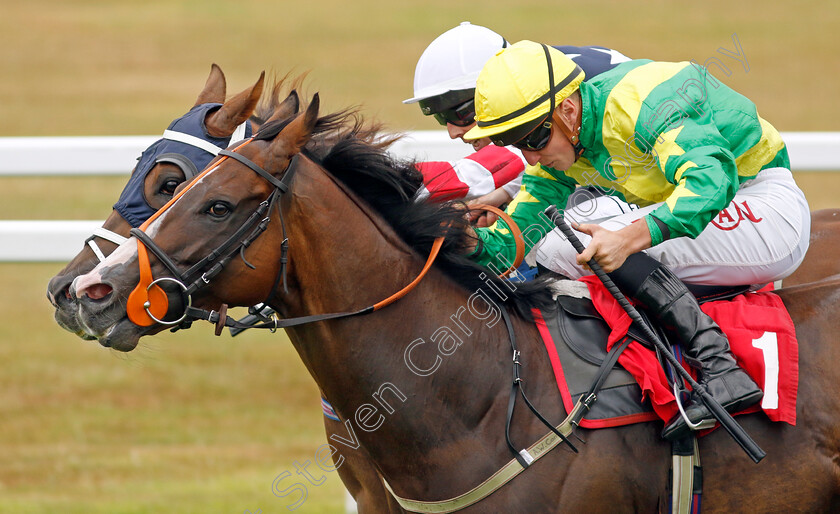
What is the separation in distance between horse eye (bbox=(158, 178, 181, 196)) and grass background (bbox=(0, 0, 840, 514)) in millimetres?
584

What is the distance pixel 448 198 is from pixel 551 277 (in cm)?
42

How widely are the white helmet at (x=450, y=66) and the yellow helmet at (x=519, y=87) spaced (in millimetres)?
895

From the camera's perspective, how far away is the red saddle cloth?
288 centimetres

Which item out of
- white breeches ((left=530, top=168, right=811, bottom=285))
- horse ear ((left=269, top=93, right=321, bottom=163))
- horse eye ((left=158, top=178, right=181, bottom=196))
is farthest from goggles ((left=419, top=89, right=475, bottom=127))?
horse ear ((left=269, top=93, right=321, bottom=163))

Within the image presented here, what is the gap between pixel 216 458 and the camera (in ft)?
19.3

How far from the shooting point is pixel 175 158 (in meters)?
3.28

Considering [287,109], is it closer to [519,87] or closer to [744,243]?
[519,87]

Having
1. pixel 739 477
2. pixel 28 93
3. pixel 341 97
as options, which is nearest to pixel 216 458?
pixel 739 477

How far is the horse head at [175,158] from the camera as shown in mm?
2947

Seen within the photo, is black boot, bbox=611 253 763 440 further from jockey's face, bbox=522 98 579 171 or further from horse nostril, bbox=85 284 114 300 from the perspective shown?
horse nostril, bbox=85 284 114 300

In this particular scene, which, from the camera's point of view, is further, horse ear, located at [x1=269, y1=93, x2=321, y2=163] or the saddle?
Answer: the saddle

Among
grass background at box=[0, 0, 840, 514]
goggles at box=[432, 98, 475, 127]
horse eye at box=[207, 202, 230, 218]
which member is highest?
horse eye at box=[207, 202, 230, 218]

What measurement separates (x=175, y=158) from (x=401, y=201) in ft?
2.72

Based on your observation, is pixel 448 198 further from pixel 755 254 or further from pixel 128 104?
pixel 128 104
